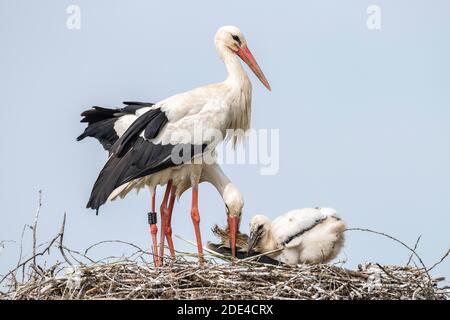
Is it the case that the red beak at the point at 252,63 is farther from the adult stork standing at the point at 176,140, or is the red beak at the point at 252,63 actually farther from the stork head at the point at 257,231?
the stork head at the point at 257,231

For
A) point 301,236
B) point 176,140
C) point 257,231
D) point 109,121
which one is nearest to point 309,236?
point 301,236

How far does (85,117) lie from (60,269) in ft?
7.49

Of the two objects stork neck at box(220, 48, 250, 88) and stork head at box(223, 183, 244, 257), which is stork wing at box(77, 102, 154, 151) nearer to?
stork neck at box(220, 48, 250, 88)

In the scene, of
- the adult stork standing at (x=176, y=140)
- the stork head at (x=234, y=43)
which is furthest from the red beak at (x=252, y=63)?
the adult stork standing at (x=176, y=140)

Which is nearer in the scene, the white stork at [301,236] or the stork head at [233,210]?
the white stork at [301,236]

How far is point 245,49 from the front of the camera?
916 cm

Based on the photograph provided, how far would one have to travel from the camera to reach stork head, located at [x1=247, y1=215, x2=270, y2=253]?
859 cm

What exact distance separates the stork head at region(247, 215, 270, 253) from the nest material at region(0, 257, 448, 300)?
128 cm

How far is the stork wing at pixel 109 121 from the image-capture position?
361 inches

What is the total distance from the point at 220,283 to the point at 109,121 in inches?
100

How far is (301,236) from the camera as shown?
843 cm

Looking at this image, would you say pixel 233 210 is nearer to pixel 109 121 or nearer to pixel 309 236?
pixel 309 236
